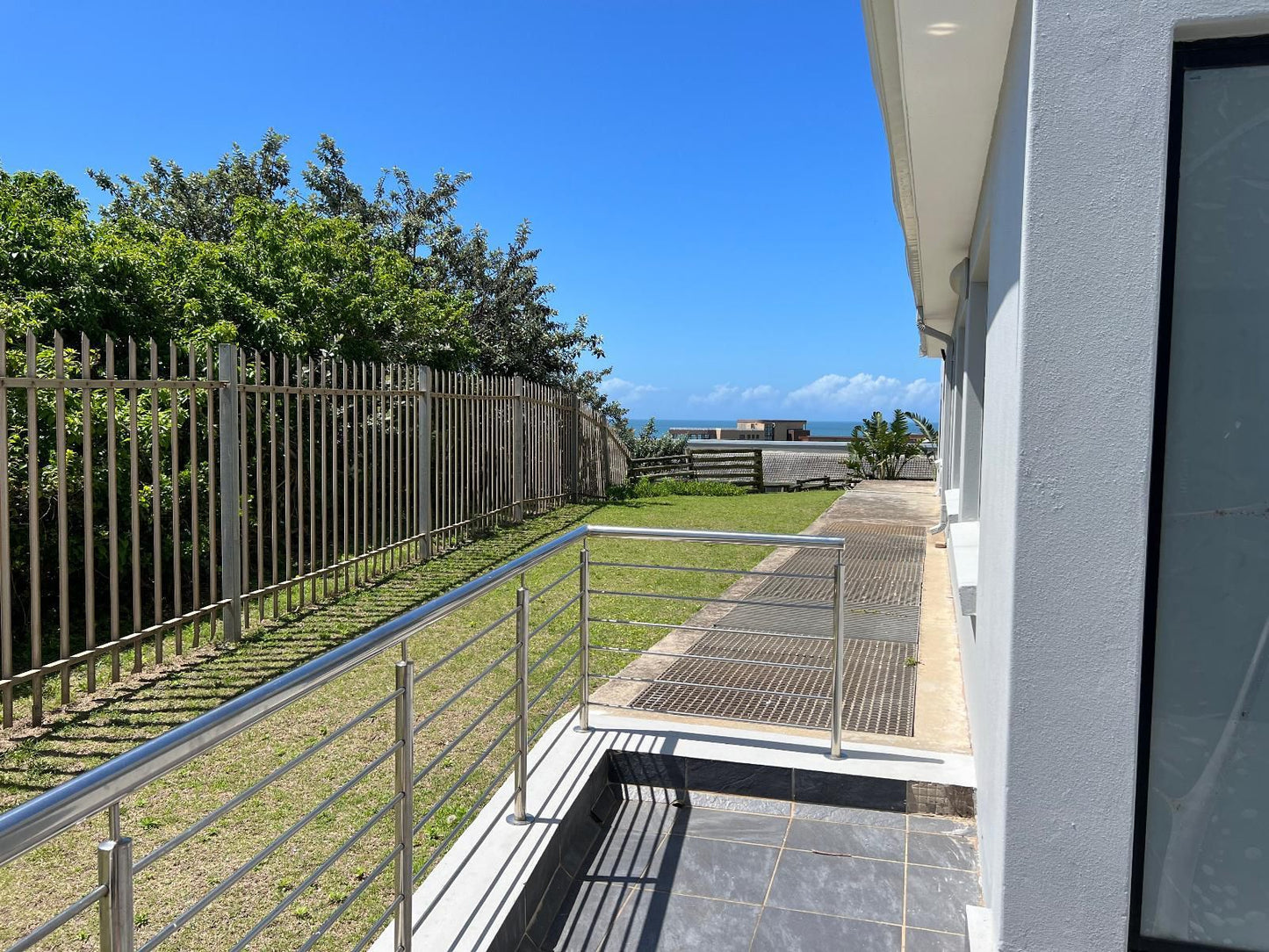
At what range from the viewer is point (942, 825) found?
11.5ft

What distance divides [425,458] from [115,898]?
7.50 meters

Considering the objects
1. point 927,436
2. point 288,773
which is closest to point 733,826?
point 288,773

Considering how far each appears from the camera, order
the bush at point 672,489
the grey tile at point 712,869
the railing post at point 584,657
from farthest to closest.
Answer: the bush at point 672,489 → the railing post at point 584,657 → the grey tile at point 712,869

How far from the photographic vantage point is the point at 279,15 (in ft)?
57.0

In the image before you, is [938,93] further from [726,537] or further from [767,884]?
[767,884]

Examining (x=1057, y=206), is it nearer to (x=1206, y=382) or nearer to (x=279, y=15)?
(x=1206, y=382)

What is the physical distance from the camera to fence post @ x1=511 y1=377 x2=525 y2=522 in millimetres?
11352

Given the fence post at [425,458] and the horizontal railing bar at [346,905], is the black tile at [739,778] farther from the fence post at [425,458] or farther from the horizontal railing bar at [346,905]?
the fence post at [425,458]

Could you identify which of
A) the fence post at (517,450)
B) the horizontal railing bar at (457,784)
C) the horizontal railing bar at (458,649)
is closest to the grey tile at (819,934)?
the horizontal railing bar at (457,784)

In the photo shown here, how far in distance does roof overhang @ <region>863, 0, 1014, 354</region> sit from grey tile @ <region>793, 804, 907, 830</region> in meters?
2.90

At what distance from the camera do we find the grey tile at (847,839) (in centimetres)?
332

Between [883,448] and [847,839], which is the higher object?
[883,448]

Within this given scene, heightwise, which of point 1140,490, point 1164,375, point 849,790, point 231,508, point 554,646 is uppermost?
point 1164,375

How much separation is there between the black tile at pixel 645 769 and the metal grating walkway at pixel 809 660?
0.35 metres
